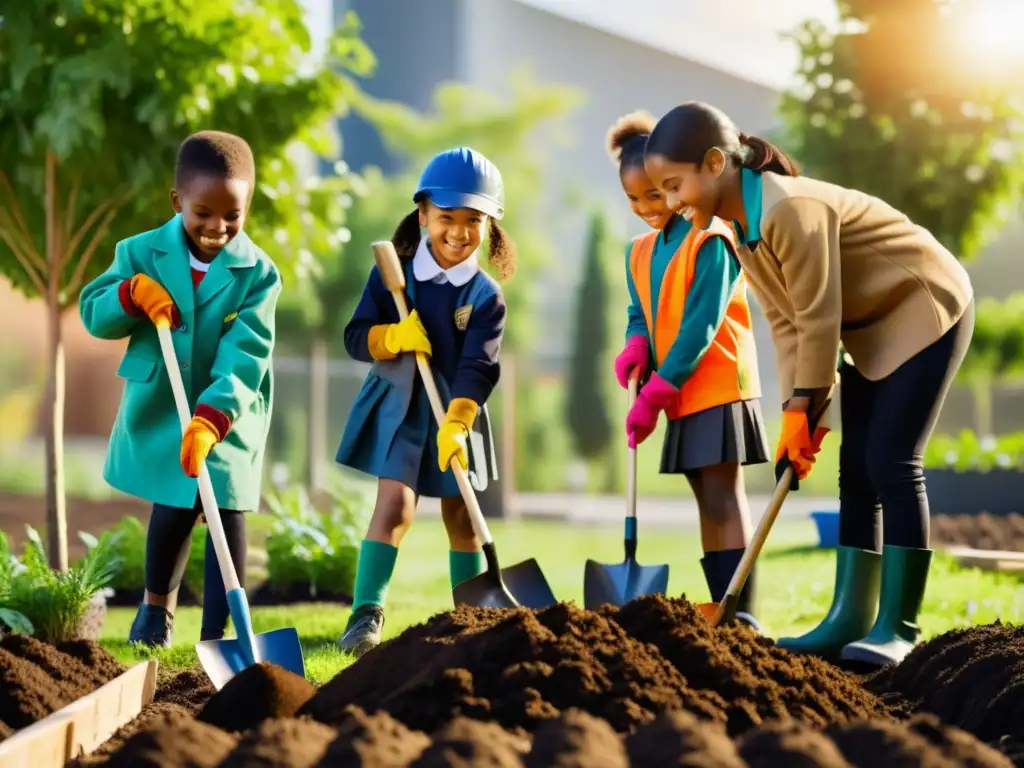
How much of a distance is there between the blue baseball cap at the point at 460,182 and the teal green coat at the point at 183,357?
2.04ft

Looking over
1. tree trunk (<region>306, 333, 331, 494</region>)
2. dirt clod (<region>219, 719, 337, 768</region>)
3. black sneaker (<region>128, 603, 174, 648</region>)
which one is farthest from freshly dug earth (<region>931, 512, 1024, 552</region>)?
tree trunk (<region>306, 333, 331, 494</region>)

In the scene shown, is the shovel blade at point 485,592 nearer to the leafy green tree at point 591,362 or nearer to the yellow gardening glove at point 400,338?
the yellow gardening glove at point 400,338

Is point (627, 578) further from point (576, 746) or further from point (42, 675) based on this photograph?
point (576, 746)

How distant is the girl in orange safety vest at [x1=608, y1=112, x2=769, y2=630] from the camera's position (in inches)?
161

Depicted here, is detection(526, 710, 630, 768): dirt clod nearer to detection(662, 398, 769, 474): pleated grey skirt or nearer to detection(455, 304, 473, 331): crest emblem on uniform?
detection(662, 398, 769, 474): pleated grey skirt

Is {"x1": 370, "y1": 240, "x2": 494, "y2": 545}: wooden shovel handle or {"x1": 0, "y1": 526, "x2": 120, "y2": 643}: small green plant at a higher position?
{"x1": 370, "y1": 240, "x2": 494, "y2": 545}: wooden shovel handle

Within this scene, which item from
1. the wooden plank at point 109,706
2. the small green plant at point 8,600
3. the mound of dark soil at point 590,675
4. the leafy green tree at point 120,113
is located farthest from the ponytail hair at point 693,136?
the leafy green tree at point 120,113

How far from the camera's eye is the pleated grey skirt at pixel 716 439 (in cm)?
407

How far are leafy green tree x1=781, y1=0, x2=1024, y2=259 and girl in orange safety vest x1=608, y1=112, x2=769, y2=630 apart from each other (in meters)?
6.13

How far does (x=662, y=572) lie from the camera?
167 inches

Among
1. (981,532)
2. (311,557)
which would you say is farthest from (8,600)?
(981,532)

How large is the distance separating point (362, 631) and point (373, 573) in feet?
0.62

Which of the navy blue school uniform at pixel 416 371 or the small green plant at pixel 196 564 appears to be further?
the small green plant at pixel 196 564

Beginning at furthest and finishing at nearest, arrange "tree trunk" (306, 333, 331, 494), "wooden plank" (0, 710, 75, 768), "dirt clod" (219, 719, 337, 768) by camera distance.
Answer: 1. "tree trunk" (306, 333, 331, 494)
2. "wooden plank" (0, 710, 75, 768)
3. "dirt clod" (219, 719, 337, 768)
